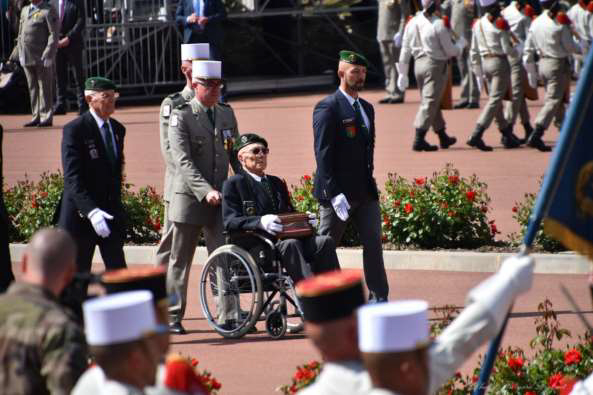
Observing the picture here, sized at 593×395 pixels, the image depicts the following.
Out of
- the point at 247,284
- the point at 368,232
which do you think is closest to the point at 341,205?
the point at 368,232

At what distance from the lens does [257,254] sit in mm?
9234

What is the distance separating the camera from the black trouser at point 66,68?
22072 mm

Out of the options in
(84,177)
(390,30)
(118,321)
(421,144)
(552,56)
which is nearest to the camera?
(118,321)

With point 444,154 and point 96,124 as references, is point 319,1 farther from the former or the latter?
point 96,124

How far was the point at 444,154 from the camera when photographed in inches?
683

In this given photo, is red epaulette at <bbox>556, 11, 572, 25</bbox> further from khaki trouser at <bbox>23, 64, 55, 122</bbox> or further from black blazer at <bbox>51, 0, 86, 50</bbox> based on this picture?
black blazer at <bbox>51, 0, 86, 50</bbox>

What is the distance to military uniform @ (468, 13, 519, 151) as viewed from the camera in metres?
17.2

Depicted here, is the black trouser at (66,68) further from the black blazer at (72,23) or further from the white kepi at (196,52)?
the white kepi at (196,52)

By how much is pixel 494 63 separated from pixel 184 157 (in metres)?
8.84

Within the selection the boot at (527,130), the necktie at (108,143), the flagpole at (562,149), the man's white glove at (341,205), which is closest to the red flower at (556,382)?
the flagpole at (562,149)

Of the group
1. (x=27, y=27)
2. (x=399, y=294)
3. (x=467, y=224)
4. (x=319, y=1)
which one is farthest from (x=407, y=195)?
(x=319, y=1)

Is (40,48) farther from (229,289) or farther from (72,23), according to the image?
(229,289)

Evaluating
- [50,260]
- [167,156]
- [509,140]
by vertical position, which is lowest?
[509,140]

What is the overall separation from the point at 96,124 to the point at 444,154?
910 cm
